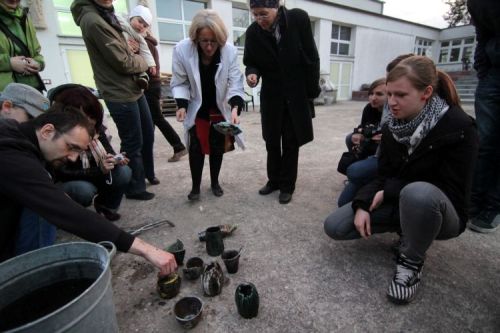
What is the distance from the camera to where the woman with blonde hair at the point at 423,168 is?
1.48 metres

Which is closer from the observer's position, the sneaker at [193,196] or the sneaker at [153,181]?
the sneaker at [193,196]

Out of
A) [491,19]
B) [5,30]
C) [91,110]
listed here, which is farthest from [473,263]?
[5,30]

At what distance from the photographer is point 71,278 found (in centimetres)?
111

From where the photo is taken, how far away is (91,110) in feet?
6.90

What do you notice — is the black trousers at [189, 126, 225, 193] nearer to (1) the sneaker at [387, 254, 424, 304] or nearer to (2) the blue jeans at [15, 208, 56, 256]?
(2) the blue jeans at [15, 208, 56, 256]

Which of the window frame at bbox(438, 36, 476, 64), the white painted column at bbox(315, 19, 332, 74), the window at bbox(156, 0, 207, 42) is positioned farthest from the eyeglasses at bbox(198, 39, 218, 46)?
the window frame at bbox(438, 36, 476, 64)

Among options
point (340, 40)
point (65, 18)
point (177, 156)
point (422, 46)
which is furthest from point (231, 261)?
point (422, 46)

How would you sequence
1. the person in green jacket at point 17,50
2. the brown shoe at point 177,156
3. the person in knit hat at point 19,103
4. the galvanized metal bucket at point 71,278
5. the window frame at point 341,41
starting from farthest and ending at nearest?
the window frame at point 341,41
the brown shoe at point 177,156
the person in green jacket at point 17,50
the person in knit hat at point 19,103
the galvanized metal bucket at point 71,278

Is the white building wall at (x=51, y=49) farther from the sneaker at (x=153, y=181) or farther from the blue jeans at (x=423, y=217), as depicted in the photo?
the blue jeans at (x=423, y=217)

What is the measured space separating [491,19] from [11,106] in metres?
3.30

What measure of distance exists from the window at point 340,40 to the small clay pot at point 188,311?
50.5ft

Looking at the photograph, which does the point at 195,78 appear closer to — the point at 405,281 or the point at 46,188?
the point at 46,188

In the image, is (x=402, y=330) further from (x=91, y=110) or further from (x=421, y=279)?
(x=91, y=110)

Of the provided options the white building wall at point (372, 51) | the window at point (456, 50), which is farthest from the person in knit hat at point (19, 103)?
the window at point (456, 50)
